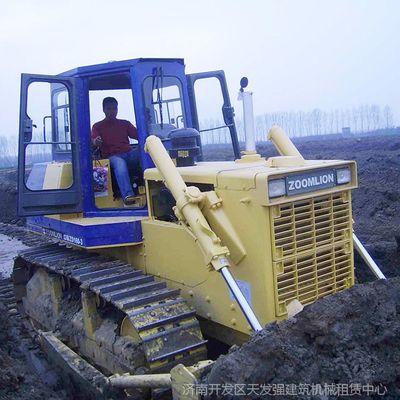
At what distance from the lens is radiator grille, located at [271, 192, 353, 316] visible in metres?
4.14

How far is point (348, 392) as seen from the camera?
3092mm

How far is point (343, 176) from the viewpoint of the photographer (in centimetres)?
450

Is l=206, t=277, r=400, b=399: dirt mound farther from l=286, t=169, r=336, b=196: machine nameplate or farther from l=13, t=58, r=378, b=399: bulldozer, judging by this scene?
l=286, t=169, r=336, b=196: machine nameplate

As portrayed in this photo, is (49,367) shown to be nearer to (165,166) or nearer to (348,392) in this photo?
(165,166)

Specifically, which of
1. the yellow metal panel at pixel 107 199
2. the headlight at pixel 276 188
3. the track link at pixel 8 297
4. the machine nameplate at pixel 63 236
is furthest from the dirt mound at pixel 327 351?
the track link at pixel 8 297

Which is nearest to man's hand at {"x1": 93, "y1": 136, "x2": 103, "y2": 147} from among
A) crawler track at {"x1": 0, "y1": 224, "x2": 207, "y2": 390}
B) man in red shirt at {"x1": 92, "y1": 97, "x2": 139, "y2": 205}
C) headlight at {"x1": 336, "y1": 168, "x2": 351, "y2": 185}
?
man in red shirt at {"x1": 92, "y1": 97, "x2": 139, "y2": 205}

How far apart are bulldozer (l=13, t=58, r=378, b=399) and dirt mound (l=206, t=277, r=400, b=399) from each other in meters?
0.43

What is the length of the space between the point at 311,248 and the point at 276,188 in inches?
23.9

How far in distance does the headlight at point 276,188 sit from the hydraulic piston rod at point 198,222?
52 cm

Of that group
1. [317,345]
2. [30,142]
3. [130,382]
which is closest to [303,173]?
[317,345]

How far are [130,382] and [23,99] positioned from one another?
2.97 meters

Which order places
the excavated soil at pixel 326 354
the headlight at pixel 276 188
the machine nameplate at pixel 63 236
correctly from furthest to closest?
the machine nameplate at pixel 63 236 → the headlight at pixel 276 188 → the excavated soil at pixel 326 354

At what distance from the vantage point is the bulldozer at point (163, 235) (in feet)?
13.6

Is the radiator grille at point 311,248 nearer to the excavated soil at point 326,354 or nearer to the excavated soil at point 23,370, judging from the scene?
the excavated soil at point 326,354
